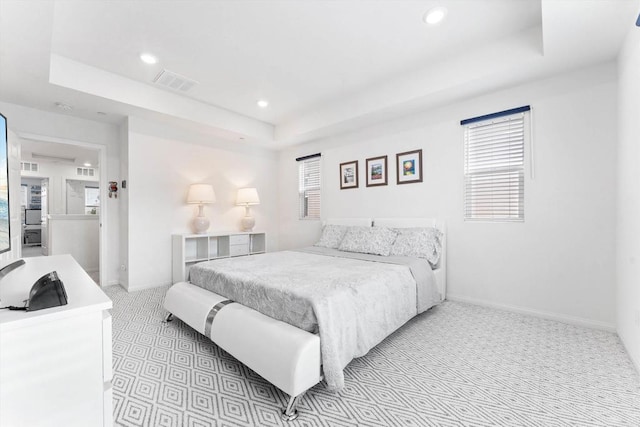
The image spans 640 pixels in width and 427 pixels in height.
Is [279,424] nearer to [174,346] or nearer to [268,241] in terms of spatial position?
[174,346]

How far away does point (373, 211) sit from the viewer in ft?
13.5

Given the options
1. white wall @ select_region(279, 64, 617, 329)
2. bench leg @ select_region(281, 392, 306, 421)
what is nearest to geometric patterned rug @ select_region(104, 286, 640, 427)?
bench leg @ select_region(281, 392, 306, 421)

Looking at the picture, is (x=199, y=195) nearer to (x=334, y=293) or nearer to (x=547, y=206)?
(x=334, y=293)

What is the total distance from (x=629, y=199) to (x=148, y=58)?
170 inches

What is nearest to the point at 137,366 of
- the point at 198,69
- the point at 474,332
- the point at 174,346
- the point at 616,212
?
the point at 174,346

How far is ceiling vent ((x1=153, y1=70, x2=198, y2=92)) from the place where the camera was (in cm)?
318

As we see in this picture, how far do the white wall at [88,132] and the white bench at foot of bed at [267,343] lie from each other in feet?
8.59

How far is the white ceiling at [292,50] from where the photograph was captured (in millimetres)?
2164

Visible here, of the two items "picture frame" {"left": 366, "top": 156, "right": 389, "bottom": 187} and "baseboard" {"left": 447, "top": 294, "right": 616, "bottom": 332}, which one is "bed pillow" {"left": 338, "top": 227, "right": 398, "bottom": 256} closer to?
"picture frame" {"left": 366, "top": 156, "right": 389, "bottom": 187}

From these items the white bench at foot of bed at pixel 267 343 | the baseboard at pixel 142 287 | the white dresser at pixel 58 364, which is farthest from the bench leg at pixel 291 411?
the baseboard at pixel 142 287

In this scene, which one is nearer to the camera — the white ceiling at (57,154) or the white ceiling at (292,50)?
the white ceiling at (292,50)

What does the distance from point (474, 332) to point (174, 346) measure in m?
2.53

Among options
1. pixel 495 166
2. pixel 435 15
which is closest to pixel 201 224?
pixel 435 15

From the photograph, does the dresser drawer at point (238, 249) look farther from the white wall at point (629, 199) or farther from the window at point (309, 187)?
the white wall at point (629, 199)
